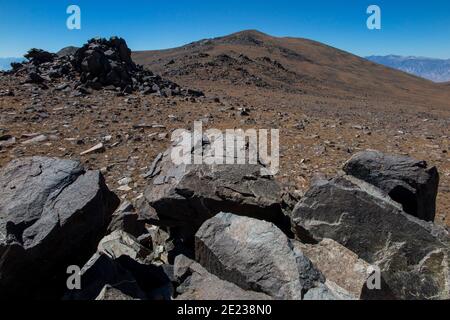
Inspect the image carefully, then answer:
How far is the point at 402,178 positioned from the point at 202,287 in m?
4.60

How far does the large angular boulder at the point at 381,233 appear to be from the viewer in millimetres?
5551

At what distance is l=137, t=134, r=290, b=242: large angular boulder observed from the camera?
6820 millimetres

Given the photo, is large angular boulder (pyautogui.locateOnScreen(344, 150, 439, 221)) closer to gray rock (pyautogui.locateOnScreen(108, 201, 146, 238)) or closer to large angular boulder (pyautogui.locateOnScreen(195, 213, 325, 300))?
large angular boulder (pyautogui.locateOnScreen(195, 213, 325, 300))

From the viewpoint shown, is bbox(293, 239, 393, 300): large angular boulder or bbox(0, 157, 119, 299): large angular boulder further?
bbox(0, 157, 119, 299): large angular boulder

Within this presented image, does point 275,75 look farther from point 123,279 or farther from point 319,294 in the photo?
point 319,294

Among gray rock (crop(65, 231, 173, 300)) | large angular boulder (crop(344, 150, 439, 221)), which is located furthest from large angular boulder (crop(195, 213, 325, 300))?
large angular boulder (crop(344, 150, 439, 221))

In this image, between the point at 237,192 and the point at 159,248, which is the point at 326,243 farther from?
the point at 159,248

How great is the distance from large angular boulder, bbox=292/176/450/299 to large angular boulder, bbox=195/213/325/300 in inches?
45.4

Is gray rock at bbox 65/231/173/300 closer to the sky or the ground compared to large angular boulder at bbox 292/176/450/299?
closer to the ground

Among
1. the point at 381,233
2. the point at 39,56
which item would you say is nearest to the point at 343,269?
the point at 381,233

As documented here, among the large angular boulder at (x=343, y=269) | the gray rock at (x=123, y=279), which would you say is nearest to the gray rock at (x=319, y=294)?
the large angular boulder at (x=343, y=269)
